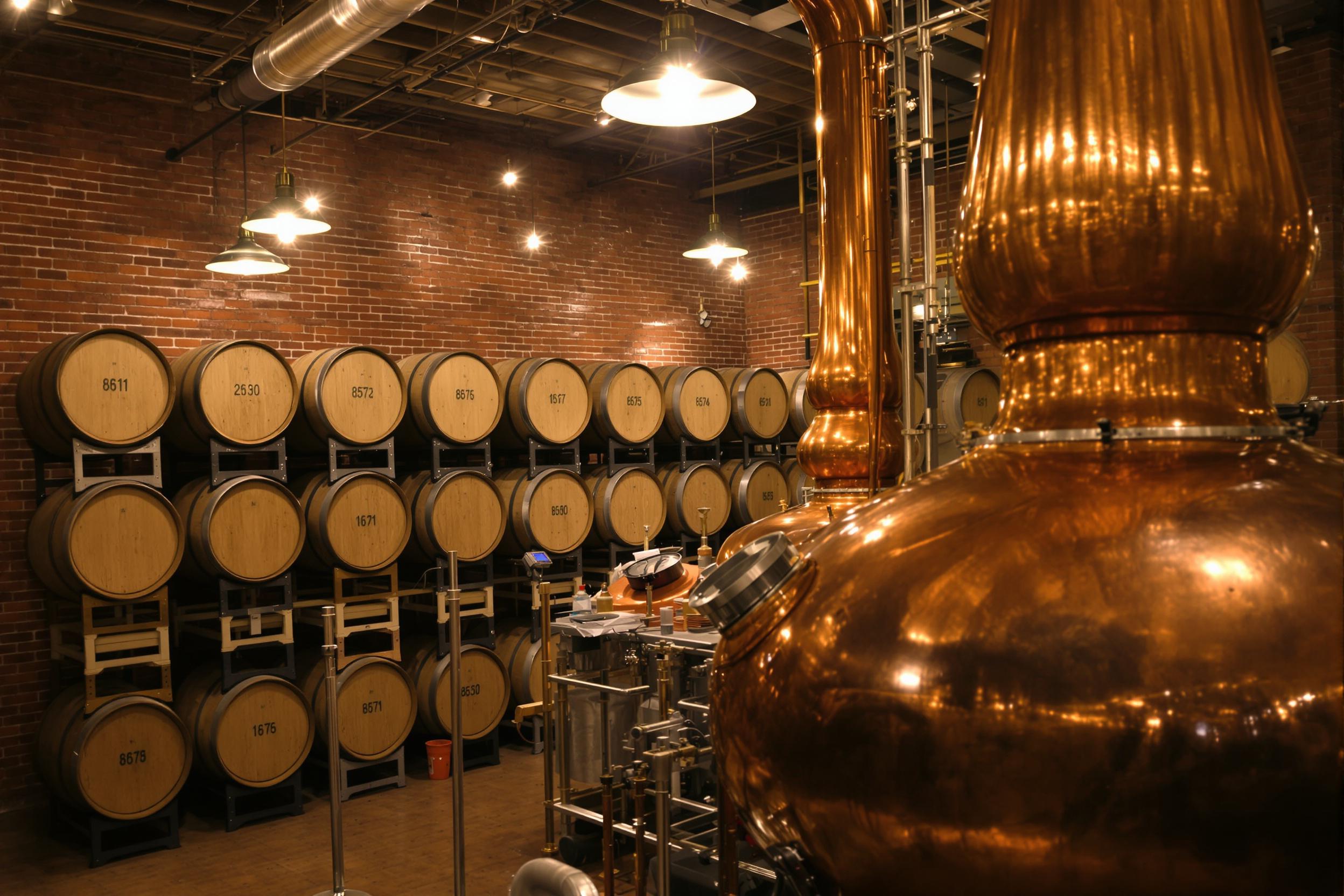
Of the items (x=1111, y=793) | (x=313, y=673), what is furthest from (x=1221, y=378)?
(x=313, y=673)

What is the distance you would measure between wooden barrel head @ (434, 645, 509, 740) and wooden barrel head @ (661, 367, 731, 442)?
8.24ft

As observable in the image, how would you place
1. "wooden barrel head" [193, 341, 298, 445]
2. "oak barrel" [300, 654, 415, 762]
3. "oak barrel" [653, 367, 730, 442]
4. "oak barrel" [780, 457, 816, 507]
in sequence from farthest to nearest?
"oak barrel" [780, 457, 816, 507]
"oak barrel" [653, 367, 730, 442]
"oak barrel" [300, 654, 415, 762]
"wooden barrel head" [193, 341, 298, 445]

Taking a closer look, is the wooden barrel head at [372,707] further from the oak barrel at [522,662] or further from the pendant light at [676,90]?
the pendant light at [676,90]

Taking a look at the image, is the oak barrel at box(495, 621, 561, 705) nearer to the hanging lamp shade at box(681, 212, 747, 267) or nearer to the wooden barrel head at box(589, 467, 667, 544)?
the wooden barrel head at box(589, 467, 667, 544)

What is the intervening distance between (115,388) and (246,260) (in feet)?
3.70

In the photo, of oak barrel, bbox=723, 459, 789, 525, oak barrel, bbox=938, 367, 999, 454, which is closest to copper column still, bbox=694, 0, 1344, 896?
oak barrel, bbox=938, 367, 999, 454

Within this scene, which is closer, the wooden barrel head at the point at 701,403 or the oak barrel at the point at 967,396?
the oak barrel at the point at 967,396

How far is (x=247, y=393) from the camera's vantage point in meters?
6.20

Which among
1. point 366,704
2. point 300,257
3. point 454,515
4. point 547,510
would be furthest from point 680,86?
point 300,257

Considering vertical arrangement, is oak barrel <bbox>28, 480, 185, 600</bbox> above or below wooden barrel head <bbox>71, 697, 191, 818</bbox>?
above

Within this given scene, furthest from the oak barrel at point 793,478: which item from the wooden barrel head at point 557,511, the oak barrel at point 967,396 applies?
the wooden barrel head at point 557,511

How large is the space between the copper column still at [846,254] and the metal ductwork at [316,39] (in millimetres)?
3256

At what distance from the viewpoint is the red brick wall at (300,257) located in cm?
650

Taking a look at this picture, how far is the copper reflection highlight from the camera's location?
2.52ft
